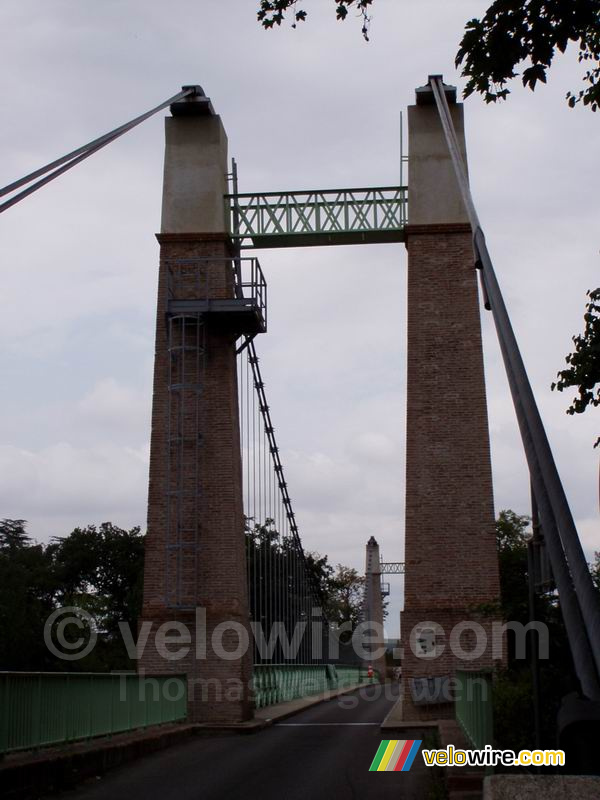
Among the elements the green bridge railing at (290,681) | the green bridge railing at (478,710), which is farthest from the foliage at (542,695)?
the green bridge railing at (290,681)

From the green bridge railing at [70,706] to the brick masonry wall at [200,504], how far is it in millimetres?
2776

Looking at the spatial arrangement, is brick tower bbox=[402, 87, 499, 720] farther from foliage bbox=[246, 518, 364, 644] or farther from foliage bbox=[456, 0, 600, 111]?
foliage bbox=[456, 0, 600, 111]

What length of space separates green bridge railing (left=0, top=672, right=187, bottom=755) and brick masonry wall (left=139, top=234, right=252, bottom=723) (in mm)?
2776

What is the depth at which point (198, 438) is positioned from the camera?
63.8 ft

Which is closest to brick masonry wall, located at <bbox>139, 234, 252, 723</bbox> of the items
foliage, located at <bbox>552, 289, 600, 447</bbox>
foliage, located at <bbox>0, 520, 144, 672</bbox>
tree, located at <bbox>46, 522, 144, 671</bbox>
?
foliage, located at <bbox>552, 289, 600, 447</bbox>

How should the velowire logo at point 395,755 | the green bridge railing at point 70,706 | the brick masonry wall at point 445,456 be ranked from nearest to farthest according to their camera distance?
1. the green bridge railing at point 70,706
2. the velowire logo at point 395,755
3. the brick masonry wall at point 445,456

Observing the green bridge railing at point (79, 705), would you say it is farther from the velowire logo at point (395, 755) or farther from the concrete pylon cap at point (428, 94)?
the concrete pylon cap at point (428, 94)

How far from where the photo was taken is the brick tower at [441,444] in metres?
18.4

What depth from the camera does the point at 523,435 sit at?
460cm

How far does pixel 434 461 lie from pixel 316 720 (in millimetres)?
5788

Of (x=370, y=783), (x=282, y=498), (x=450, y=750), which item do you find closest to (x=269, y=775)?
(x=370, y=783)

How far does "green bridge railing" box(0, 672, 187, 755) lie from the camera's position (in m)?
9.65

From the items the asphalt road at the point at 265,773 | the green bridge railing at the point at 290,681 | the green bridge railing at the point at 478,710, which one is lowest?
the asphalt road at the point at 265,773

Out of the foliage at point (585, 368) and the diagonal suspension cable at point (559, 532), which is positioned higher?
the foliage at point (585, 368)
